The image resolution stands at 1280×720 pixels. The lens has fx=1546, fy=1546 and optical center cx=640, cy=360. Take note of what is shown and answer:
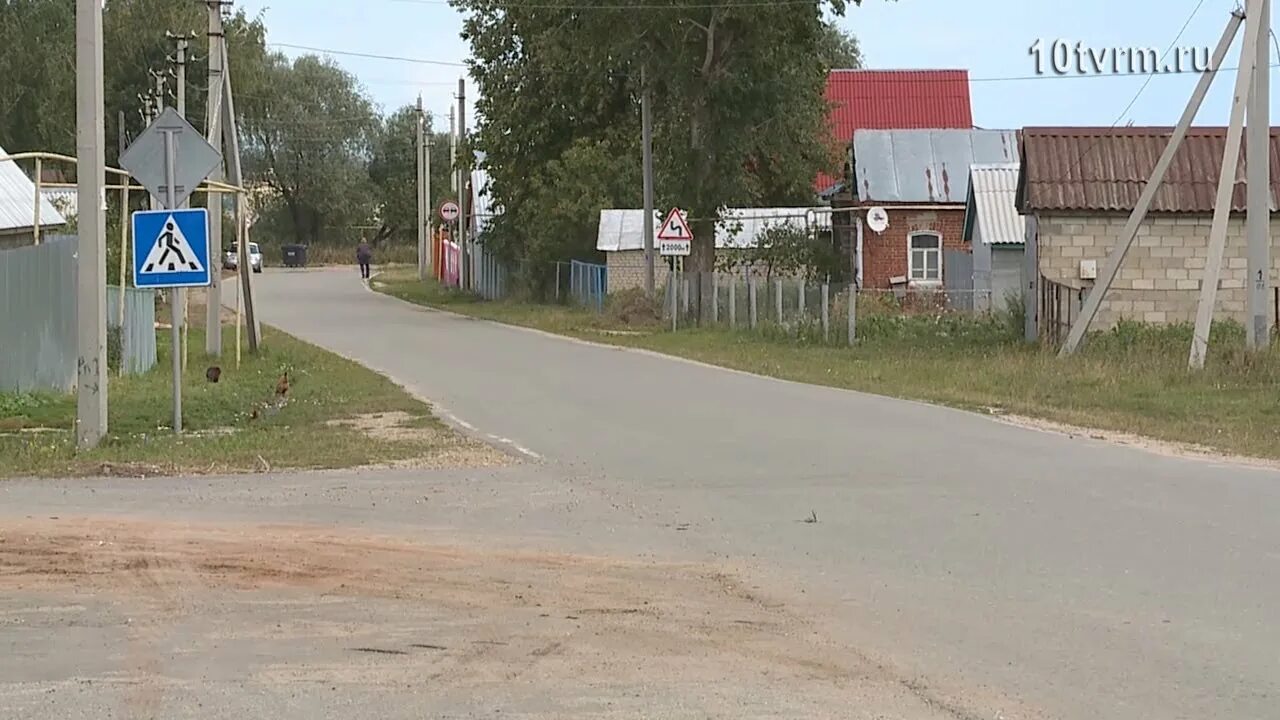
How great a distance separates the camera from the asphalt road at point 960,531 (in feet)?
22.3

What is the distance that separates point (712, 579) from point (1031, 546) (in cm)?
228

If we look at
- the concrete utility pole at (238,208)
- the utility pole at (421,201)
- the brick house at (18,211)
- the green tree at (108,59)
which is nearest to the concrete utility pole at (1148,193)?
the concrete utility pole at (238,208)

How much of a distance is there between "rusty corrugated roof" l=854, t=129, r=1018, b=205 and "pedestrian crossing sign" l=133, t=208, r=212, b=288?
3256 centimetres

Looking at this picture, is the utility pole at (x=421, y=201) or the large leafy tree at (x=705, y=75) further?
the utility pole at (x=421, y=201)

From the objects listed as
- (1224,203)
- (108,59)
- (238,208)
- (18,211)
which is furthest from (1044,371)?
(108,59)

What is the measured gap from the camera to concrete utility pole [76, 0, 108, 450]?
13.8m

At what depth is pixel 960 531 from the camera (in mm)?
10242

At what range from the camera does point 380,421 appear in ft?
54.8

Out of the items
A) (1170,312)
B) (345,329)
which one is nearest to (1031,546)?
(1170,312)

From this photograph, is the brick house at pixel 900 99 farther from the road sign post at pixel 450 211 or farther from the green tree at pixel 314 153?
the green tree at pixel 314 153

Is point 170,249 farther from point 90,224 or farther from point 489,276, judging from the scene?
point 489,276

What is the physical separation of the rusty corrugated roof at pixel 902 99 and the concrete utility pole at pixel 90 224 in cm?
5546

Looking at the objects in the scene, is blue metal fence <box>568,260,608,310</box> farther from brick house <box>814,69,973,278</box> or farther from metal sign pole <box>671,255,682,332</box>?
brick house <box>814,69,973,278</box>

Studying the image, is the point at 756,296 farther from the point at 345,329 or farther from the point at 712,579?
the point at 712,579
